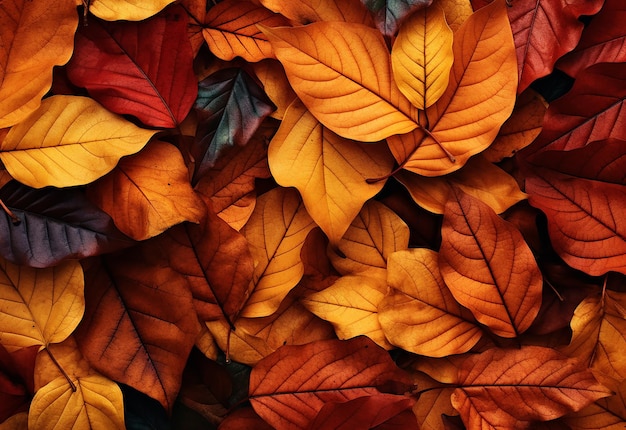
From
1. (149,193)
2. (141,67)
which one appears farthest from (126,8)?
(149,193)

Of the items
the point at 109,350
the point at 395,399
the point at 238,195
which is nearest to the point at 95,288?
the point at 109,350

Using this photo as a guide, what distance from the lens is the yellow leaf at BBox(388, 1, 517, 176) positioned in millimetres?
666

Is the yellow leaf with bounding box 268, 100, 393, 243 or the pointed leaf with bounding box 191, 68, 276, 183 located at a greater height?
the pointed leaf with bounding box 191, 68, 276, 183

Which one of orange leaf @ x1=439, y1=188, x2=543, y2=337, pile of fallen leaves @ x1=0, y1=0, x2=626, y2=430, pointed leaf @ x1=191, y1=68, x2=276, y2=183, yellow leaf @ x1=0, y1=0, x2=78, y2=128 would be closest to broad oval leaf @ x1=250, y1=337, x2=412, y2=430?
pile of fallen leaves @ x1=0, y1=0, x2=626, y2=430

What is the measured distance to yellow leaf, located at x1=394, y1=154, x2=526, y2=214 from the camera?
71 cm

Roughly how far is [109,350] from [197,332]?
0.29 ft

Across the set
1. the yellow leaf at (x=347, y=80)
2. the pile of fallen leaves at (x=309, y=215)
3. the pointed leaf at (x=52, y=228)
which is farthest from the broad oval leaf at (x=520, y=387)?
the pointed leaf at (x=52, y=228)

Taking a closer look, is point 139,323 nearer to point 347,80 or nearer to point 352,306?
point 352,306

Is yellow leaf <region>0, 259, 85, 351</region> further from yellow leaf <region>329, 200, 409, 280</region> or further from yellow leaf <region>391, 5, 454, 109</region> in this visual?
yellow leaf <region>391, 5, 454, 109</region>

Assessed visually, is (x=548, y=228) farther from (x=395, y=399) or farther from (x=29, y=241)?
(x=29, y=241)

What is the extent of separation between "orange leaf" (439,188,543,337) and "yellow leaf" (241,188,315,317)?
0.15 metres

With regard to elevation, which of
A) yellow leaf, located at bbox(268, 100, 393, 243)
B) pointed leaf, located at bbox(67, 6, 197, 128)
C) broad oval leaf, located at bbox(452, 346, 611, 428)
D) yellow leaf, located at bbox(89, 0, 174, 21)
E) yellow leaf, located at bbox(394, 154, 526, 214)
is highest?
yellow leaf, located at bbox(89, 0, 174, 21)

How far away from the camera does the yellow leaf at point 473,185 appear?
707 millimetres

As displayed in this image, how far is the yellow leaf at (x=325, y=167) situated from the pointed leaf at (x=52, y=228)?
0.17 m
